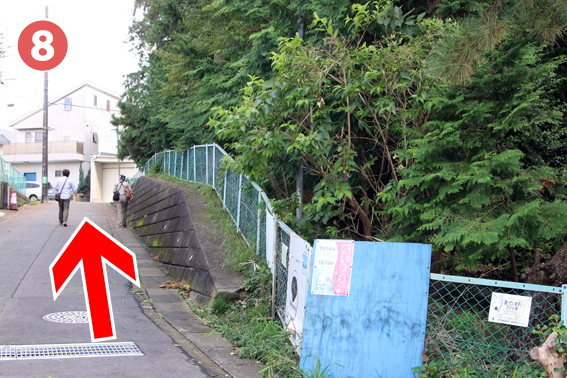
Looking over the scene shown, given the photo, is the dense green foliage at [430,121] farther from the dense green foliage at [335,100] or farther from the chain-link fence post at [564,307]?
the chain-link fence post at [564,307]

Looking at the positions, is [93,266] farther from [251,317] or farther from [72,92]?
[72,92]

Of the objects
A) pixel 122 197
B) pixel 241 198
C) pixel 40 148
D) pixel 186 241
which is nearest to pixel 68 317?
pixel 186 241

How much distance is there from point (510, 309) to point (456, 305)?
228 centimetres

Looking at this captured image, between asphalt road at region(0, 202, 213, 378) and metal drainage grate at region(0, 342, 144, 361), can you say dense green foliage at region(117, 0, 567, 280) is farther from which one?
metal drainage grate at region(0, 342, 144, 361)

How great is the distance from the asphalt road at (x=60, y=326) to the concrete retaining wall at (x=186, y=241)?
1.02 metres

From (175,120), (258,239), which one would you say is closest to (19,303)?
(258,239)

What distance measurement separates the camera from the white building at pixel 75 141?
38.5m

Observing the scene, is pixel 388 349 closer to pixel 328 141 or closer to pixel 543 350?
pixel 543 350

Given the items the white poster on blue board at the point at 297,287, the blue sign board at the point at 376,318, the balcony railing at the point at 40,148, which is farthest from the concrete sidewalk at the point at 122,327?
the balcony railing at the point at 40,148

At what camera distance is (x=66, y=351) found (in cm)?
502

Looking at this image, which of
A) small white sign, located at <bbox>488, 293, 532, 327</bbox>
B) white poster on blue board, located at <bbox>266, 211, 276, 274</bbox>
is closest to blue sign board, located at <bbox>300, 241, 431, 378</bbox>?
small white sign, located at <bbox>488, 293, 532, 327</bbox>

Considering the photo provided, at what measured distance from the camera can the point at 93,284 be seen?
19.1 ft

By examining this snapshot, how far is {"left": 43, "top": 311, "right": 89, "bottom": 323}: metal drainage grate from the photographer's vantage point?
616cm

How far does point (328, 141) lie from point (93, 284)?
10.9 ft
